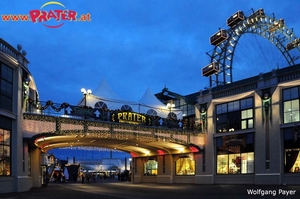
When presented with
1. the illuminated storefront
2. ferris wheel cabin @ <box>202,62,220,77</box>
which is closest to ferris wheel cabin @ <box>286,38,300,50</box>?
ferris wheel cabin @ <box>202,62,220,77</box>

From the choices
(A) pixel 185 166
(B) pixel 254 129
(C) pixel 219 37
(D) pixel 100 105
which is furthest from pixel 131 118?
(C) pixel 219 37

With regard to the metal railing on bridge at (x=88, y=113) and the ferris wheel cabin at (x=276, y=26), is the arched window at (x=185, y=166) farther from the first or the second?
the ferris wheel cabin at (x=276, y=26)

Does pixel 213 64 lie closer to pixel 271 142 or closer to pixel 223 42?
pixel 223 42

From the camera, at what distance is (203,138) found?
39.1 m

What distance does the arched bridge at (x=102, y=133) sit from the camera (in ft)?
89.5

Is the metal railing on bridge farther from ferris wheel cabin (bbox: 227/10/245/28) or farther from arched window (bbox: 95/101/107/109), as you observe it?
ferris wheel cabin (bbox: 227/10/245/28)

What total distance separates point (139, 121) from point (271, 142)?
1146 cm

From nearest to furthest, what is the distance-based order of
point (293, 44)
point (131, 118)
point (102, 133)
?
point (102, 133)
point (131, 118)
point (293, 44)

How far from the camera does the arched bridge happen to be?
27.3 metres

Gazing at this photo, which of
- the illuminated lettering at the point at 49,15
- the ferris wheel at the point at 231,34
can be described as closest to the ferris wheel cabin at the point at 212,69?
the ferris wheel at the point at 231,34

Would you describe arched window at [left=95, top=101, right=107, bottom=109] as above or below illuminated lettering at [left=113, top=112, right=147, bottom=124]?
above

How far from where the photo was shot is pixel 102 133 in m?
31.7

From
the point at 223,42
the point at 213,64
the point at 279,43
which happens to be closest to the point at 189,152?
the point at 213,64

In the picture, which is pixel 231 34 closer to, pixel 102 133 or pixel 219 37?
pixel 219 37
